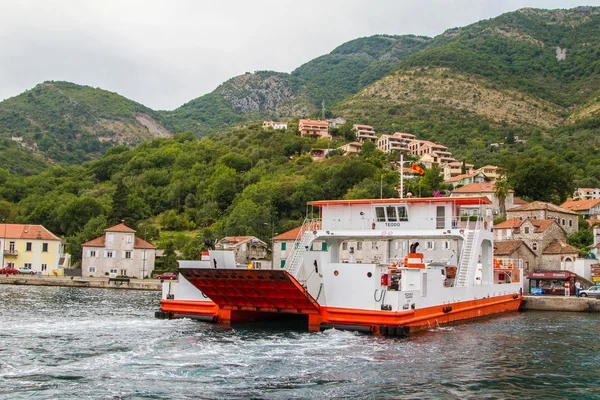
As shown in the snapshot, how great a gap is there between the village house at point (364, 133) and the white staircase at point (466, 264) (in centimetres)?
12808

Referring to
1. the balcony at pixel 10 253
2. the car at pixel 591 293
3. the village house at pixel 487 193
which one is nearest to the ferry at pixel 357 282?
the car at pixel 591 293

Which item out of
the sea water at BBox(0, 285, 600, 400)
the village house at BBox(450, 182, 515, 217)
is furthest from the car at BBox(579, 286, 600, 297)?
the village house at BBox(450, 182, 515, 217)

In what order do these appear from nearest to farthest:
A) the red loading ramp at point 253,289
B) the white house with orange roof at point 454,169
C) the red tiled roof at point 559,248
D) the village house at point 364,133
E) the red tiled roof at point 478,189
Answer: the red loading ramp at point 253,289, the red tiled roof at point 559,248, the red tiled roof at point 478,189, the white house with orange roof at point 454,169, the village house at point 364,133

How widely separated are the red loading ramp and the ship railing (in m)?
1.34

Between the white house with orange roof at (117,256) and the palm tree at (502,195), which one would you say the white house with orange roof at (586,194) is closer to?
the palm tree at (502,195)

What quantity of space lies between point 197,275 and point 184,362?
25.7ft

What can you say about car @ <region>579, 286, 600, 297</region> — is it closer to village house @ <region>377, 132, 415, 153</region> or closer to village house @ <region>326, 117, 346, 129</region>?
village house @ <region>377, 132, 415, 153</region>

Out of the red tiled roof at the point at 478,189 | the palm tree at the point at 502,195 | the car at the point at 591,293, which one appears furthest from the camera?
the red tiled roof at the point at 478,189

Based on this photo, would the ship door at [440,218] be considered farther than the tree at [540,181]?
No

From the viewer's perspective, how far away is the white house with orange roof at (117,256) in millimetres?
69562

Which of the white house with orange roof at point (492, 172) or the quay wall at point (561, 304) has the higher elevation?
the white house with orange roof at point (492, 172)

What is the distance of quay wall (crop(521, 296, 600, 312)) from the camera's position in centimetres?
4022

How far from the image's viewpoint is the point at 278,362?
1964 centimetres

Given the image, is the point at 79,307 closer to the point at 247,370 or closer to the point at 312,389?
the point at 247,370
